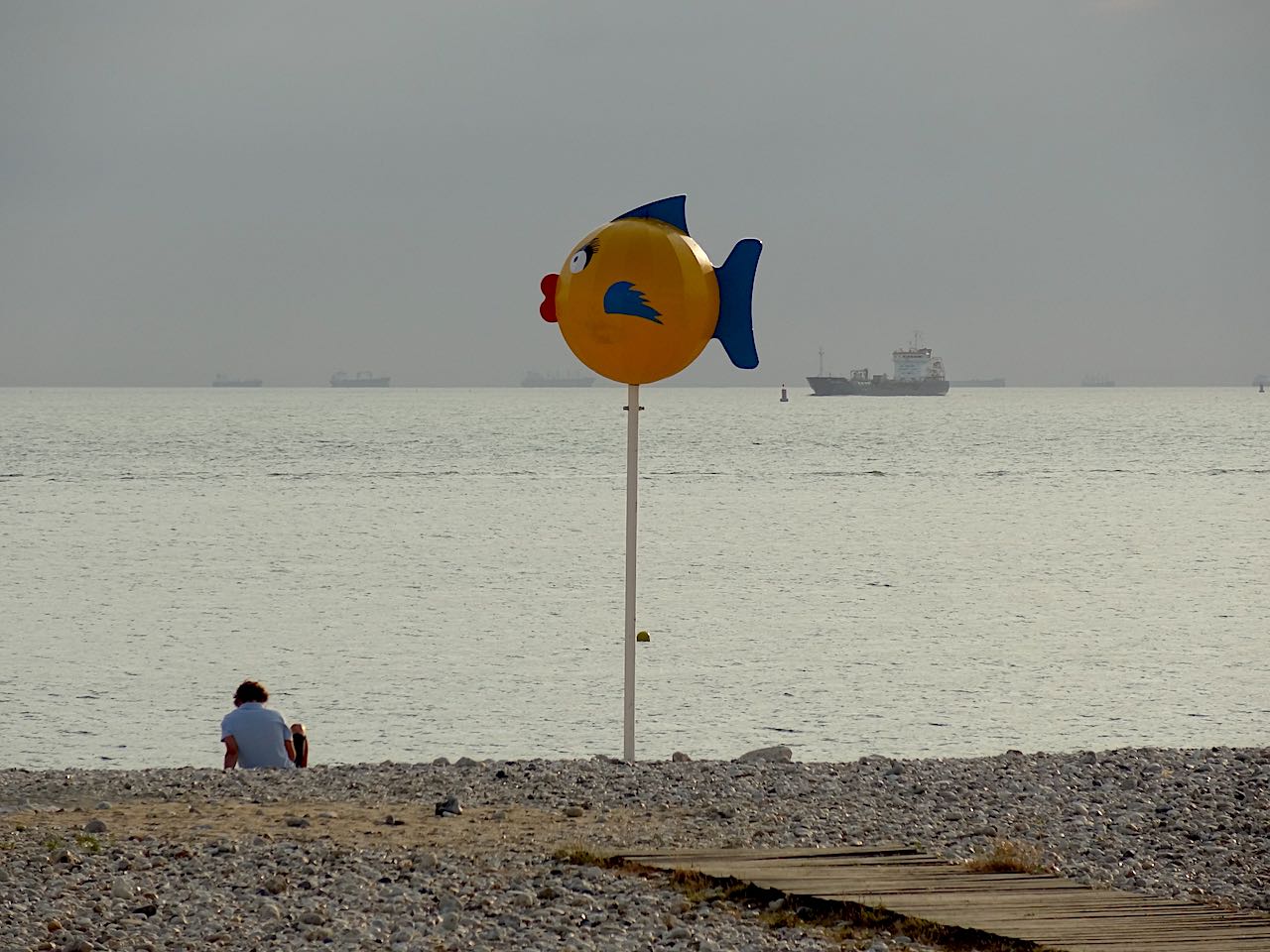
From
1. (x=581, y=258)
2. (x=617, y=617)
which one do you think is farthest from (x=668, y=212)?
(x=617, y=617)

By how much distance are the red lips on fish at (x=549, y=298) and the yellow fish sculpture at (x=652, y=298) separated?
0.22 m

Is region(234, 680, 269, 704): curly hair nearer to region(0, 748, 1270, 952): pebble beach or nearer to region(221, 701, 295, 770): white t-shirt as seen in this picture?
region(221, 701, 295, 770): white t-shirt

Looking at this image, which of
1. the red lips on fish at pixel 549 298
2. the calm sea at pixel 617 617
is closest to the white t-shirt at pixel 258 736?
the calm sea at pixel 617 617

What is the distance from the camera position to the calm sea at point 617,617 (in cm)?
1259

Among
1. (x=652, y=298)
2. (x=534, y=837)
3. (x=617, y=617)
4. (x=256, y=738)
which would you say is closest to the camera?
(x=534, y=837)

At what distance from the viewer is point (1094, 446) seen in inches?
3194

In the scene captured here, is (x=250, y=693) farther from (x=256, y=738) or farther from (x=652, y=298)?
(x=652, y=298)

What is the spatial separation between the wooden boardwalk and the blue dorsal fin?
164 inches

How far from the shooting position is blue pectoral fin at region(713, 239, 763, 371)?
914cm

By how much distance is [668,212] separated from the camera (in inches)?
367

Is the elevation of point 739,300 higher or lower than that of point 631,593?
higher

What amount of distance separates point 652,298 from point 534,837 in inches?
131

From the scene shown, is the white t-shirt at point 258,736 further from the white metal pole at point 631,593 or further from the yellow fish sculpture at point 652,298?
the yellow fish sculpture at point 652,298

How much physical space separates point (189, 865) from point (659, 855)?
1992 millimetres
